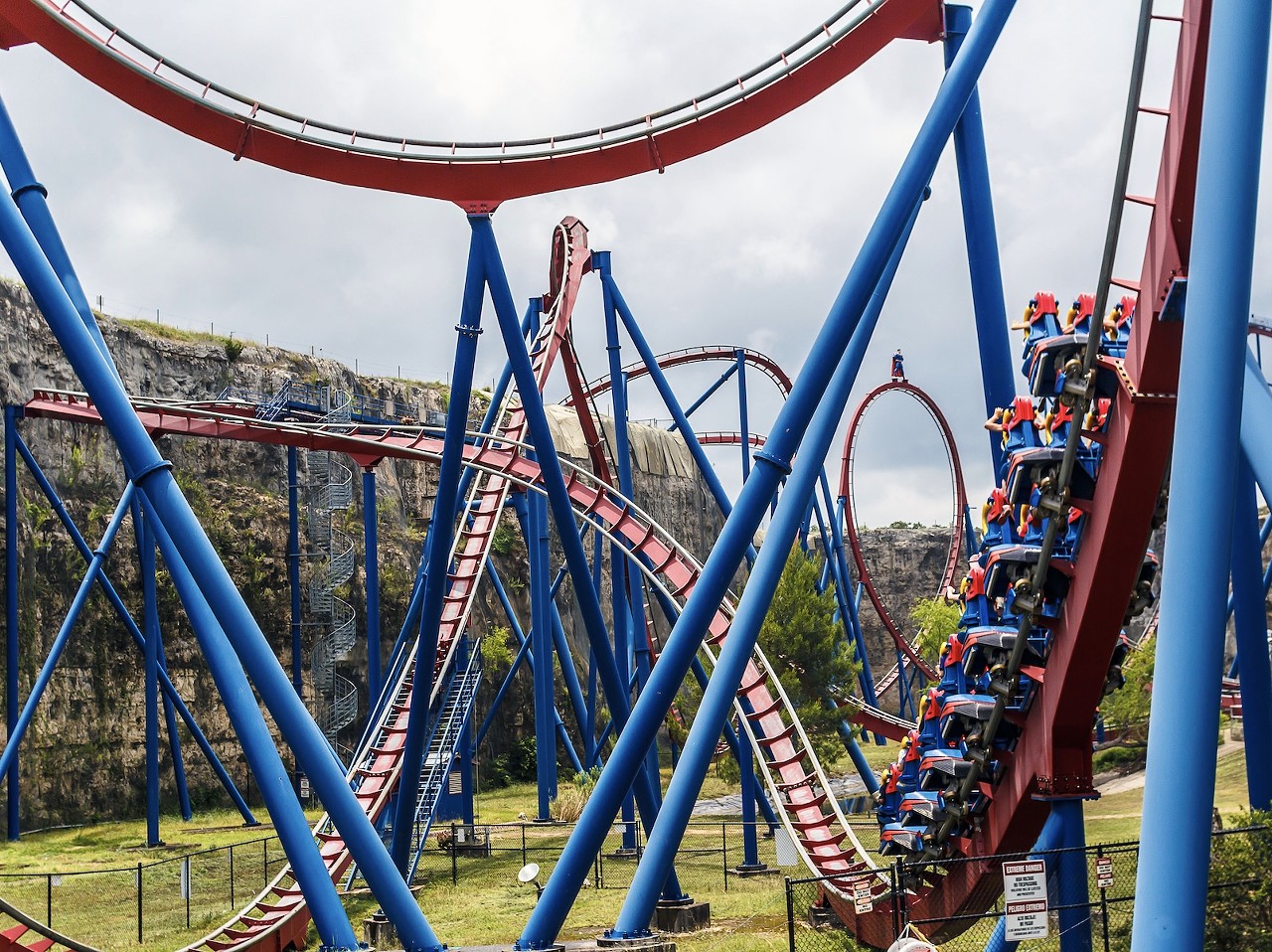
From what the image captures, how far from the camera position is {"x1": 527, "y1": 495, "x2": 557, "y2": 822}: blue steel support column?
17.8m

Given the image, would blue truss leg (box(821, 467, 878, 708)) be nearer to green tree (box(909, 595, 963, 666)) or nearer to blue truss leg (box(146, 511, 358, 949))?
green tree (box(909, 595, 963, 666))

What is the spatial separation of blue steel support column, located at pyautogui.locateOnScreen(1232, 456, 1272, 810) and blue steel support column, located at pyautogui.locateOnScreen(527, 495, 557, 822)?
38.7 feet

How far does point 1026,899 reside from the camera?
20.0 ft

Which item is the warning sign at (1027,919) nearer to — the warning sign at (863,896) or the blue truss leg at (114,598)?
the warning sign at (863,896)

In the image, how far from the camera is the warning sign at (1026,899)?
607cm

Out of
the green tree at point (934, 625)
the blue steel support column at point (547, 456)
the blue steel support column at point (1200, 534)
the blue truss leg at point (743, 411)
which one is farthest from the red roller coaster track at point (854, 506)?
the blue steel support column at point (1200, 534)

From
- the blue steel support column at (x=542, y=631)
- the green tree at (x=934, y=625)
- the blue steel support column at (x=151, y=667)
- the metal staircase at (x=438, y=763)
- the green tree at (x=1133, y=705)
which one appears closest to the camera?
the metal staircase at (x=438, y=763)

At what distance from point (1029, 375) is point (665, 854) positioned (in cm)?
305

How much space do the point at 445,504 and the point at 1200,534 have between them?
6973mm

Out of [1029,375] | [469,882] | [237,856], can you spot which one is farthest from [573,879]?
[237,856]

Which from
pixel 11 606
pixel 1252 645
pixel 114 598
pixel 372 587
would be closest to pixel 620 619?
pixel 372 587

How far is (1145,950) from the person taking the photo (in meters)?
3.51

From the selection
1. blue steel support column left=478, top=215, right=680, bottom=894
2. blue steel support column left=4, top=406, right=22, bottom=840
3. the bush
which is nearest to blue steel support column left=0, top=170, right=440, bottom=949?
blue steel support column left=478, top=215, right=680, bottom=894

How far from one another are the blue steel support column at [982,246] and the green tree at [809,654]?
12387 millimetres
